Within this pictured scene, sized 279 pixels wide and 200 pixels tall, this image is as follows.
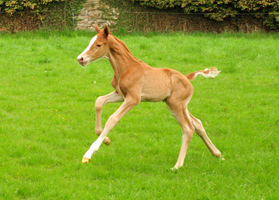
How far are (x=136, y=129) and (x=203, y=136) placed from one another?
1.97 meters

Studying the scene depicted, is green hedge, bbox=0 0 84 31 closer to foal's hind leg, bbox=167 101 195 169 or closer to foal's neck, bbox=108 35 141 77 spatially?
foal's neck, bbox=108 35 141 77

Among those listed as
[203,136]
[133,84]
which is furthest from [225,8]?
[133,84]

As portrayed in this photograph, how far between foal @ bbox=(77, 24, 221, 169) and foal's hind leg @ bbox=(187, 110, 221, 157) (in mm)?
20

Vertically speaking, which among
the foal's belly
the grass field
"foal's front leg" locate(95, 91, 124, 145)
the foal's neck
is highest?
the foal's neck

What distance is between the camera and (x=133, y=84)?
576 centimetres

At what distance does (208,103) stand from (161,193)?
5000 millimetres

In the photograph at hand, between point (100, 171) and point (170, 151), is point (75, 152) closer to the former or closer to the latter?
point (100, 171)

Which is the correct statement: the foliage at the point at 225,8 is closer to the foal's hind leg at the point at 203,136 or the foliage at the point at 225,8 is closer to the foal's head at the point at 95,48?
the foal's hind leg at the point at 203,136

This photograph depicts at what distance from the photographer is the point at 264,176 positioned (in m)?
5.70

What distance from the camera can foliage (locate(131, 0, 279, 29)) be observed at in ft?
55.8

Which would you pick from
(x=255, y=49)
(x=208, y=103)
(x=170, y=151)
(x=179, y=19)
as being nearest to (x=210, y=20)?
(x=179, y=19)

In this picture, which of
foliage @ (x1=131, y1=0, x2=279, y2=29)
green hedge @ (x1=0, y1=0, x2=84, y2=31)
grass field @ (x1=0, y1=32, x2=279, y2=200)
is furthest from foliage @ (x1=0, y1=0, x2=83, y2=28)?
foliage @ (x1=131, y1=0, x2=279, y2=29)

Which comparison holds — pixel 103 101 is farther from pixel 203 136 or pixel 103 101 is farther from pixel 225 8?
pixel 225 8

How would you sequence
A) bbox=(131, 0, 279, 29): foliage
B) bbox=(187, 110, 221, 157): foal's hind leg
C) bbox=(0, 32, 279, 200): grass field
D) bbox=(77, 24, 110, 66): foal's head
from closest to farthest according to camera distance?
bbox=(0, 32, 279, 200): grass field
bbox=(77, 24, 110, 66): foal's head
bbox=(187, 110, 221, 157): foal's hind leg
bbox=(131, 0, 279, 29): foliage
